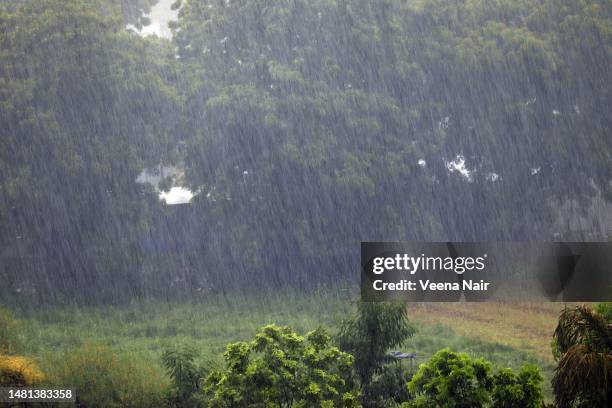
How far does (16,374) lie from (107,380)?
1.17m

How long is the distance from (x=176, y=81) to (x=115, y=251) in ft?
15.3

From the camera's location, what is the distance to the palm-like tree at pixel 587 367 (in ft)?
19.9

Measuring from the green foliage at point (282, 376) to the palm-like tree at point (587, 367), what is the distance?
80.2 inches

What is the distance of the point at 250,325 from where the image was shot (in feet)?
49.0

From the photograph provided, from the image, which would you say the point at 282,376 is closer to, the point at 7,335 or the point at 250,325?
the point at 7,335

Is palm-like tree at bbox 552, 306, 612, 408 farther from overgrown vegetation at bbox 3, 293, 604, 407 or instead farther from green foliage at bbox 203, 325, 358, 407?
green foliage at bbox 203, 325, 358, 407

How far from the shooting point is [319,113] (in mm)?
17938

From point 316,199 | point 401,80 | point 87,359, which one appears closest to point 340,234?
point 316,199

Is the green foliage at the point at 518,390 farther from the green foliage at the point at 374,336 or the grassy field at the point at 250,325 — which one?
the grassy field at the point at 250,325

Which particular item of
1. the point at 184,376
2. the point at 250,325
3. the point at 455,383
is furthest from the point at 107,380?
the point at 250,325

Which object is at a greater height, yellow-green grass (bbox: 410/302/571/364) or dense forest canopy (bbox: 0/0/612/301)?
dense forest canopy (bbox: 0/0/612/301)

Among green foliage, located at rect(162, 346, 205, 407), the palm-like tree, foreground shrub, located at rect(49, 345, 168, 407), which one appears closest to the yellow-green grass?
the palm-like tree

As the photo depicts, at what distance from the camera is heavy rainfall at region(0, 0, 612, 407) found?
18.0m

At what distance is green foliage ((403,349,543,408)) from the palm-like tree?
0.81 feet
